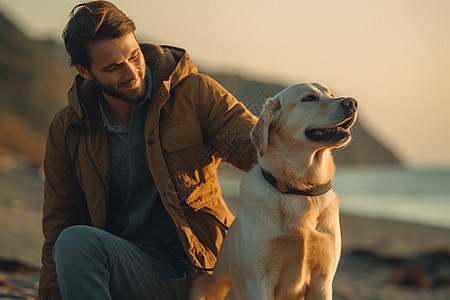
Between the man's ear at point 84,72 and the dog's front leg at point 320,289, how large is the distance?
177 centimetres

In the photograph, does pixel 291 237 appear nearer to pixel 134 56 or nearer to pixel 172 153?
pixel 172 153

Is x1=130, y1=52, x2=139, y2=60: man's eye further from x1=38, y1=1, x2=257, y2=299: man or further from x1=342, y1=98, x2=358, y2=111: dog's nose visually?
x1=342, y1=98, x2=358, y2=111: dog's nose

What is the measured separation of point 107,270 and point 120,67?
1140 mm

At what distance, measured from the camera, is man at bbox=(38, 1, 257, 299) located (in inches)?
105

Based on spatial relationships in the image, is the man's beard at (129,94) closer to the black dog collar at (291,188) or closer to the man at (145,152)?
the man at (145,152)

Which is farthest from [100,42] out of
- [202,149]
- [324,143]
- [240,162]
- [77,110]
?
[324,143]

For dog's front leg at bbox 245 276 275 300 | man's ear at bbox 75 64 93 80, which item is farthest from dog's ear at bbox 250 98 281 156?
man's ear at bbox 75 64 93 80

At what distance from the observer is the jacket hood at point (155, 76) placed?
276 cm

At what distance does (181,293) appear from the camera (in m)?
2.74

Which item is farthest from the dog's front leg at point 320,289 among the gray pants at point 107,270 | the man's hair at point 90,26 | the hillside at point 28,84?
the hillside at point 28,84

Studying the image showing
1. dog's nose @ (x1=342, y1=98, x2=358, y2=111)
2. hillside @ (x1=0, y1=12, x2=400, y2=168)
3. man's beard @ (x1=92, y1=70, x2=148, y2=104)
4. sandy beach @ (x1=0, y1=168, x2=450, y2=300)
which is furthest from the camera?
hillside @ (x1=0, y1=12, x2=400, y2=168)

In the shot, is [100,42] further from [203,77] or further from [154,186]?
[154,186]

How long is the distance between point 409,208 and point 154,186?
17046 millimetres

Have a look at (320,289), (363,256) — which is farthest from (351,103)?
(363,256)
